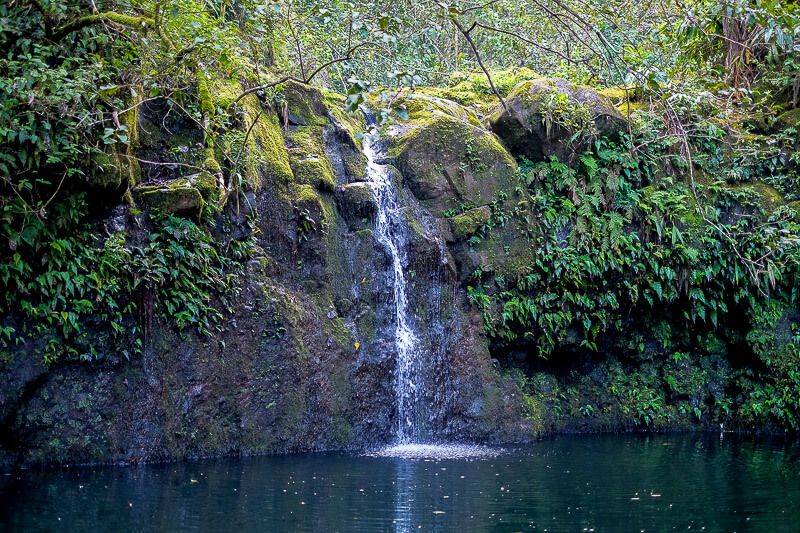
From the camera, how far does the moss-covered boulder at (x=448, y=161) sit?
12.8 metres

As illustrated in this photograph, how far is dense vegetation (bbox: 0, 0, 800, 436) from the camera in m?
8.91

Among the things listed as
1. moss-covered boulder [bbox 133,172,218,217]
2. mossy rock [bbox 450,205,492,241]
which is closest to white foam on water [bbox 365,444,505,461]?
mossy rock [bbox 450,205,492,241]

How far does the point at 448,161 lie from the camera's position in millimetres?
13008

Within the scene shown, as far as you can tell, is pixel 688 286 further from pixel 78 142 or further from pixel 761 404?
pixel 78 142

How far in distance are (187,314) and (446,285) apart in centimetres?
418

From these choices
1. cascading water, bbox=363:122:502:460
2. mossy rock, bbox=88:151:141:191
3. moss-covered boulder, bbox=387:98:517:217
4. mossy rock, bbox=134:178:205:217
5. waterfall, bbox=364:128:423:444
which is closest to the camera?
mossy rock, bbox=88:151:141:191

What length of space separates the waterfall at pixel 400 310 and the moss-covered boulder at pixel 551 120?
2.55 m

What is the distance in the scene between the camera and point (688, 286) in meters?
13.0

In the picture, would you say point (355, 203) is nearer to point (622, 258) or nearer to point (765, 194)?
point (622, 258)

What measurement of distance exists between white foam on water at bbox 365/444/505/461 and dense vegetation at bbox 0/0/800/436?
6.88 feet

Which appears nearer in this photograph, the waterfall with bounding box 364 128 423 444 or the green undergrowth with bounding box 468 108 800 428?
the waterfall with bounding box 364 128 423 444

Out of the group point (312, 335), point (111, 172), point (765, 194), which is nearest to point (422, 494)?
point (312, 335)

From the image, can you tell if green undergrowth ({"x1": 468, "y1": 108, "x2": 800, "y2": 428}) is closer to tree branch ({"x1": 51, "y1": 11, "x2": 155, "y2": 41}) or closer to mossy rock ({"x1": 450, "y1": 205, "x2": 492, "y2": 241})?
mossy rock ({"x1": 450, "y1": 205, "x2": 492, "y2": 241})

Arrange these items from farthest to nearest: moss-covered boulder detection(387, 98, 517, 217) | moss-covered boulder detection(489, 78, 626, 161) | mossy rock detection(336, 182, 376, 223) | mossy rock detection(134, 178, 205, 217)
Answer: moss-covered boulder detection(489, 78, 626, 161), moss-covered boulder detection(387, 98, 517, 217), mossy rock detection(336, 182, 376, 223), mossy rock detection(134, 178, 205, 217)
